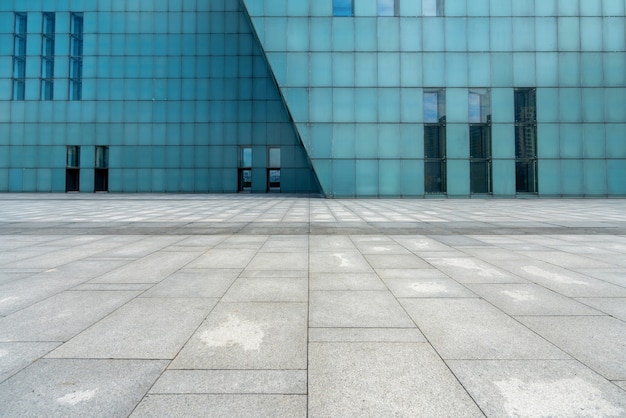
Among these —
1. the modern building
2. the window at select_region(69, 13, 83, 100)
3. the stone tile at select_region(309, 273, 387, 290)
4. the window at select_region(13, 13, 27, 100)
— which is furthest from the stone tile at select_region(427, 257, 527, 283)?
the window at select_region(13, 13, 27, 100)

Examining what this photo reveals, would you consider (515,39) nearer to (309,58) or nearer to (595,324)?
(309,58)

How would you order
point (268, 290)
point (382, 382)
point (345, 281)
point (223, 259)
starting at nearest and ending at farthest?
point (382, 382) < point (268, 290) < point (345, 281) < point (223, 259)

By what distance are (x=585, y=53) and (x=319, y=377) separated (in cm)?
3770

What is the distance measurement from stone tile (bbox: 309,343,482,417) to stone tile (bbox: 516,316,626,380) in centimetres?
129

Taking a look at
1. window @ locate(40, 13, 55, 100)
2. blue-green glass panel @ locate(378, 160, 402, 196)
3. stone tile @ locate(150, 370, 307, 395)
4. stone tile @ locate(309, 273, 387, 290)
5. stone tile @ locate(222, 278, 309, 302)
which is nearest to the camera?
stone tile @ locate(150, 370, 307, 395)

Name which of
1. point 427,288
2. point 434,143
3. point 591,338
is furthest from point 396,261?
point 434,143

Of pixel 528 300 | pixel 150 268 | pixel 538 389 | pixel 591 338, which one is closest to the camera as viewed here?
pixel 538 389

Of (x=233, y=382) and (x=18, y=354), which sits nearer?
(x=233, y=382)

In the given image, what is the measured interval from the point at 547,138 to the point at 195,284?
3243 cm

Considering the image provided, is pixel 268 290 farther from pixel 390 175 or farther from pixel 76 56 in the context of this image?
pixel 76 56

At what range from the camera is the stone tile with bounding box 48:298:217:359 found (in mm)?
3201

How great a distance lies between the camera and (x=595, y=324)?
3.79m

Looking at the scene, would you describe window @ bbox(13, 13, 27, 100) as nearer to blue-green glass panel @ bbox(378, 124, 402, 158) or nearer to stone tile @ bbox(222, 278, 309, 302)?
blue-green glass panel @ bbox(378, 124, 402, 158)

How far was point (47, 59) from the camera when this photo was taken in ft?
143
